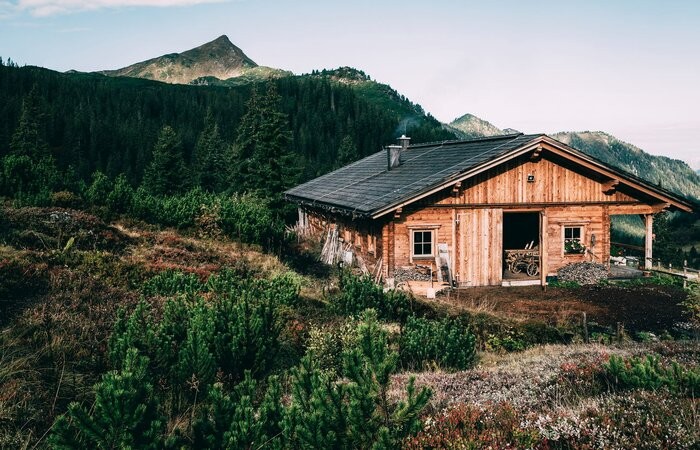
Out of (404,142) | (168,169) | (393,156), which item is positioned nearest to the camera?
(393,156)

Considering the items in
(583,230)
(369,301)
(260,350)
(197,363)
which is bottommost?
(369,301)

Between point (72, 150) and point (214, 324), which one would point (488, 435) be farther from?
point (72, 150)

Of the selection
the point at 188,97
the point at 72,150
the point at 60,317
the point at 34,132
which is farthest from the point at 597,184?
the point at 188,97

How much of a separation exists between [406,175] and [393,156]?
13.1 ft

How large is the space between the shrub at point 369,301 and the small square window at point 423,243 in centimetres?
609

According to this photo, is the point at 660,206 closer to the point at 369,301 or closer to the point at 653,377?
the point at 369,301

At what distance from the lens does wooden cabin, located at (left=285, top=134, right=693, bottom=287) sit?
1991 cm

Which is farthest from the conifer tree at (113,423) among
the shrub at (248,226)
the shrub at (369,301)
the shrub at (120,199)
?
the shrub at (120,199)

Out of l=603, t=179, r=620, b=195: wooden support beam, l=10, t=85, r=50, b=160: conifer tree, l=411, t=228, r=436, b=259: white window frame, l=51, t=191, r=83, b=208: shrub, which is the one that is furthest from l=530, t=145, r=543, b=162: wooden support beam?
l=10, t=85, r=50, b=160: conifer tree

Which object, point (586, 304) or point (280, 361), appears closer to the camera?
point (280, 361)

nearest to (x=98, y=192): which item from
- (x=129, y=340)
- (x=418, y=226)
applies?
(x=418, y=226)

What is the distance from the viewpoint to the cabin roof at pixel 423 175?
763 inches

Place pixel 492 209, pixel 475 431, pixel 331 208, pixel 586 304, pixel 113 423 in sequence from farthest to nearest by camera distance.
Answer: pixel 331 208
pixel 492 209
pixel 586 304
pixel 475 431
pixel 113 423

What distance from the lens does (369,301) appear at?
13.6 m
